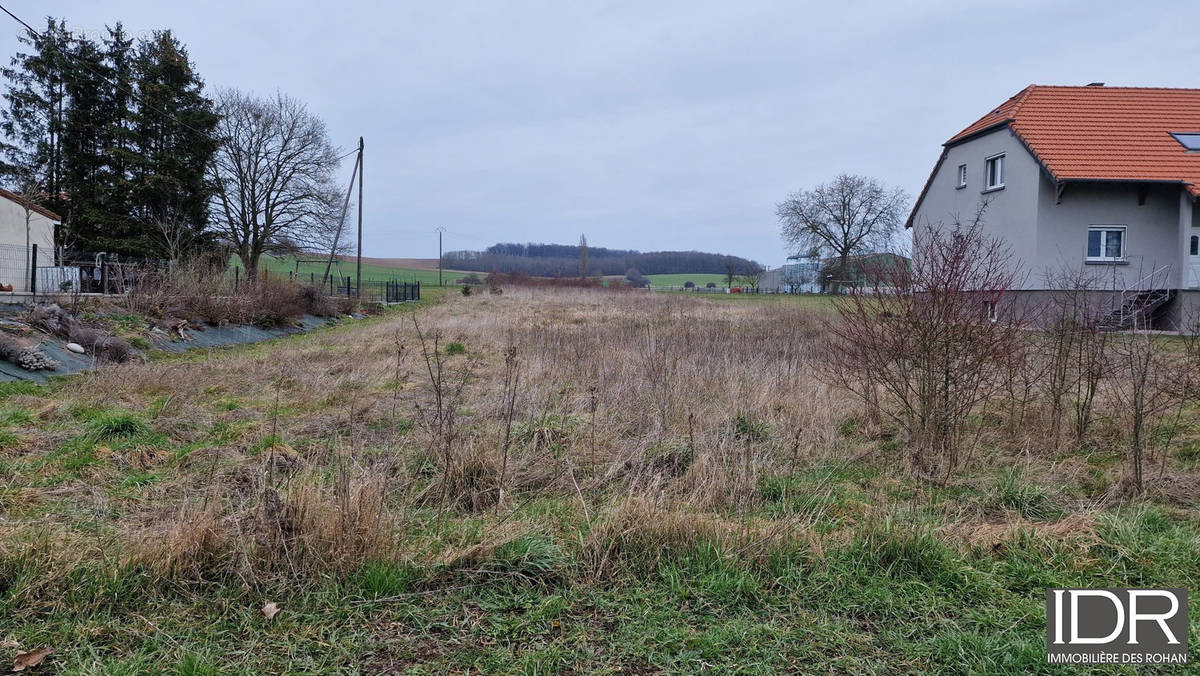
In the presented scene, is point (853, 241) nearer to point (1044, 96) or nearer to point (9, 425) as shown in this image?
point (1044, 96)

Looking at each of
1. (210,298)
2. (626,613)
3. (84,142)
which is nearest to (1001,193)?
(626,613)

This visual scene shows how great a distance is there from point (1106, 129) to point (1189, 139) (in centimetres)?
252

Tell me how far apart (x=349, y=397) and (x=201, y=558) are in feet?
15.9

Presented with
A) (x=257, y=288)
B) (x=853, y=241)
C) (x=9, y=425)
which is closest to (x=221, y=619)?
(x=9, y=425)

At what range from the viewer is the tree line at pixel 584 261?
8144cm

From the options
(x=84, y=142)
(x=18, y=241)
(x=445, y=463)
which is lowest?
(x=445, y=463)

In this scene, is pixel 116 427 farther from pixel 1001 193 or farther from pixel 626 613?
pixel 1001 193

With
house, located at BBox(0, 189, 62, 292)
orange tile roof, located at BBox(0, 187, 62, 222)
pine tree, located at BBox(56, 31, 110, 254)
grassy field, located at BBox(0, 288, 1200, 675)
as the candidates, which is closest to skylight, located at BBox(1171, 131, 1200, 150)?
grassy field, located at BBox(0, 288, 1200, 675)

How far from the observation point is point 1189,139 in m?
20.4

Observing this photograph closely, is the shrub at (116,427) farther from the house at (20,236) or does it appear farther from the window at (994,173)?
the window at (994,173)

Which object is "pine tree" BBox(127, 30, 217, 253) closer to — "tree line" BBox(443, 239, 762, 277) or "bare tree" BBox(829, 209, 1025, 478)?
"bare tree" BBox(829, 209, 1025, 478)

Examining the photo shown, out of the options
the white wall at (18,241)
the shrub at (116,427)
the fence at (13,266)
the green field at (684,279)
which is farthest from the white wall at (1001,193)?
the green field at (684,279)

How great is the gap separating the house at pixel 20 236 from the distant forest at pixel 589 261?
49.2 m

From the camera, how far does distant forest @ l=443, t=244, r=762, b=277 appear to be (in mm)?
82125
